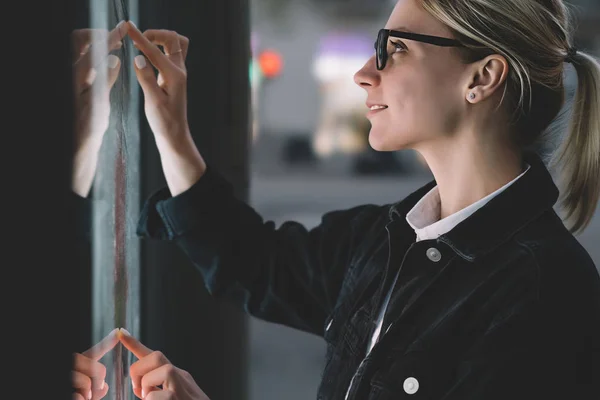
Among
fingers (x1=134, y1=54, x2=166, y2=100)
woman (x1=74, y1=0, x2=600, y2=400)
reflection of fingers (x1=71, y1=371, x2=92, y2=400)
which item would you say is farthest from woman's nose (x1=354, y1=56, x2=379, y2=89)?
reflection of fingers (x1=71, y1=371, x2=92, y2=400)

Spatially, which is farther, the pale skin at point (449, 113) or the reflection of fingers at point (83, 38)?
the pale skin at point (449, 113)

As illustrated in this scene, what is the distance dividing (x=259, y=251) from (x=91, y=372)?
37.6 inches

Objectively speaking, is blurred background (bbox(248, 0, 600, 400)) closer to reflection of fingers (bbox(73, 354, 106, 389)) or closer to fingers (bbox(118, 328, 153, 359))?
fingers (bbox(118, 328, 153, 359))

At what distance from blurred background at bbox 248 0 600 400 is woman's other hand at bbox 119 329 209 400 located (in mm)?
6617

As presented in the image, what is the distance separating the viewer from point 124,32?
1.07 meters

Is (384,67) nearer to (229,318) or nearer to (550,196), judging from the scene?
(550,196)

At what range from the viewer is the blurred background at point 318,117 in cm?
1125

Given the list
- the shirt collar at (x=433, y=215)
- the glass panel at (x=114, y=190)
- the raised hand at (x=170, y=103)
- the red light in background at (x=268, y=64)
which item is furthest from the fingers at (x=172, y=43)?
the red light in background at (x=268, y=64)

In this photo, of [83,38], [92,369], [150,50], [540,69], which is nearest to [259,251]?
[150,50]

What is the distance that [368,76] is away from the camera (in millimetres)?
1395

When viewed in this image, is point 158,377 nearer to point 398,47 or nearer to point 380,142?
point 380,142

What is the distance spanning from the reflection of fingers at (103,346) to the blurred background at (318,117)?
6.81 m

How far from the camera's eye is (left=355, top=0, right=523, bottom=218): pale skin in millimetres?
1340

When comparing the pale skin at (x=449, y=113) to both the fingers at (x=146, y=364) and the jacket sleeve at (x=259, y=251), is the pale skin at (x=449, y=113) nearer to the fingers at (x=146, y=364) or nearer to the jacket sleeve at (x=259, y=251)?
the jacket sleeve at (x=259, y=251)
